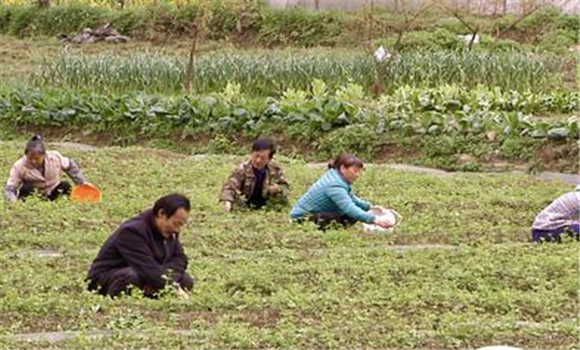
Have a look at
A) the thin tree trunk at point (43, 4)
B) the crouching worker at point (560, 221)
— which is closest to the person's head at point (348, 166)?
the crouching worker at point (560, 221)

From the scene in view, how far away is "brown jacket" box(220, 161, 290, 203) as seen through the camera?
1313cm

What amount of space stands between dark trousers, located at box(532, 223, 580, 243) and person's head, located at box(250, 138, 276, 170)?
2.72 metres

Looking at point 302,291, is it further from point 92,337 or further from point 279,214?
point 279,214

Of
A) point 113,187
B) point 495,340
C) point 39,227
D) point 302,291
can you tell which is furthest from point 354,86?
point 495,340

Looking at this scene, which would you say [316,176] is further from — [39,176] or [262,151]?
[39,176]

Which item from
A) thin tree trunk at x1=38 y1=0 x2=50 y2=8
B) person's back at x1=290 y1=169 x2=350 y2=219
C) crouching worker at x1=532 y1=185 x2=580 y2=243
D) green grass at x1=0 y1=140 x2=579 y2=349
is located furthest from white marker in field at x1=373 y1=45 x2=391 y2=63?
thin tree trunk at x1=38 y1=0 x2=50 y2=8

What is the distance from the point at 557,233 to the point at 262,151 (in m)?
2.89

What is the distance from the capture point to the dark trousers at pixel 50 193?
13.6 m

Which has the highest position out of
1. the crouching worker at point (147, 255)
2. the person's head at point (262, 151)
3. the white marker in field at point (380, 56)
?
the crouching worker at point (147, 255)

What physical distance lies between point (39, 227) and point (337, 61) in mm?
12059

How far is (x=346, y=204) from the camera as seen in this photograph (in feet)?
38.9

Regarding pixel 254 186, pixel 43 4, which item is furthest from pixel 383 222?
pixel 43 4

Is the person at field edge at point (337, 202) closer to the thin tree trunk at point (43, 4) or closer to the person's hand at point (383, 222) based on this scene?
the person's hand at point (383, 222)

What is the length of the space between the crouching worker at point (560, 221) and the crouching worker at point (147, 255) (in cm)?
349
